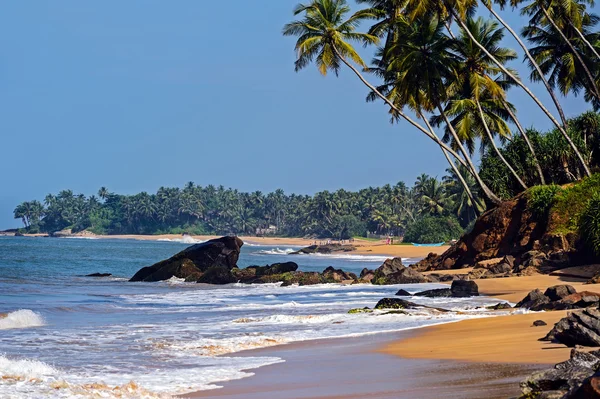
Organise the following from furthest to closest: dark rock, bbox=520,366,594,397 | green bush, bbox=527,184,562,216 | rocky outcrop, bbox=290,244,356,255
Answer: rocky outcrop, bbox=290,244,356,255 → green bush, bbox=527,184,562,216 → dark rock, bbox=520,366,594,397

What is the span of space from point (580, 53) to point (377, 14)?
38.2ft

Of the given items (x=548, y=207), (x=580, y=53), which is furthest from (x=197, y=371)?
(x=580, y=53)

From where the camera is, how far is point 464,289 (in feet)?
77.5

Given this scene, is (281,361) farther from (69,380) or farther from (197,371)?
(69,380)

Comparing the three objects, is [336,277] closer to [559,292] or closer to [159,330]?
[559,292]

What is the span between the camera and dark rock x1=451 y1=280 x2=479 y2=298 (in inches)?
927

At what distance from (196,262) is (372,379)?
104 feet

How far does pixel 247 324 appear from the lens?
56.9ft

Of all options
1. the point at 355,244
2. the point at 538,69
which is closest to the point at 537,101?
the point at 538,69

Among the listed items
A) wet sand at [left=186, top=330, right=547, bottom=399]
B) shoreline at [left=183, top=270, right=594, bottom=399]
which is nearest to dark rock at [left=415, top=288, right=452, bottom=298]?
shoreline at [left=183, top=270, right=594, bottom=399]

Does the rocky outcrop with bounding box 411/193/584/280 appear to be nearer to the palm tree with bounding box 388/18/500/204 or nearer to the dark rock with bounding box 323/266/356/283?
the palm tree with bounding box 388/18/500/204

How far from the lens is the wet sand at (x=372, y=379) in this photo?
25.6ft

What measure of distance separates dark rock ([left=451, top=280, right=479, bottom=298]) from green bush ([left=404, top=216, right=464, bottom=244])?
67.3 metres

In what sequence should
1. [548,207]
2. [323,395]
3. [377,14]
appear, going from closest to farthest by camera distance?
1. [323,395]
2. [548,207]
3. [377,14]
